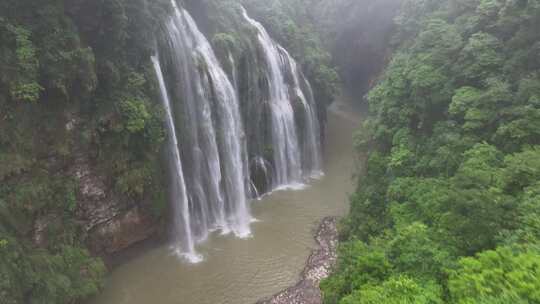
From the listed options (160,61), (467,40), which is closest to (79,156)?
(160,61)

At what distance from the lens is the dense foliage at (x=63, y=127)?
10.5 meters

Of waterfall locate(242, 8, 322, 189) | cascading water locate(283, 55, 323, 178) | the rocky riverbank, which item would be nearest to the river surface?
the rocky riverbank

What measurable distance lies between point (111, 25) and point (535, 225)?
41.6ft

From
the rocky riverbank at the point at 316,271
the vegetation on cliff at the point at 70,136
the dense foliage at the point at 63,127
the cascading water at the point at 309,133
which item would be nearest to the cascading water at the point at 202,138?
the vegetation on cliff at the point at 70,136

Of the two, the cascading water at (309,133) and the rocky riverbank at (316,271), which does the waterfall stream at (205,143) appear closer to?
the cascading water at (309,133)

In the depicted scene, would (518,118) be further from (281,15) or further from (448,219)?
(281,15)

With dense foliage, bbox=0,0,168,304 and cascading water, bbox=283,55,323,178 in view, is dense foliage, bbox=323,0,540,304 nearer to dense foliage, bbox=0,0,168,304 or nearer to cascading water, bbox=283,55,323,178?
cascading water, bbox=283,55,323,178

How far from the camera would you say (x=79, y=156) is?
12.3 m

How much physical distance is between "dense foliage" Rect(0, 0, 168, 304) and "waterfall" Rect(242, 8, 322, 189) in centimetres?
851

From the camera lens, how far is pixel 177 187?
15.1m

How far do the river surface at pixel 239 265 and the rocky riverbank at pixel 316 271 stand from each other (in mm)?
274

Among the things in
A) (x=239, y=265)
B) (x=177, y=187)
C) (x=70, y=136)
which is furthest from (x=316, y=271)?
(x=70, y=136)

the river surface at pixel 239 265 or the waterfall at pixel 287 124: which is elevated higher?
the waterfall at pixel 287 124

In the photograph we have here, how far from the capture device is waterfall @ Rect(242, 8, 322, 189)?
837 inches
